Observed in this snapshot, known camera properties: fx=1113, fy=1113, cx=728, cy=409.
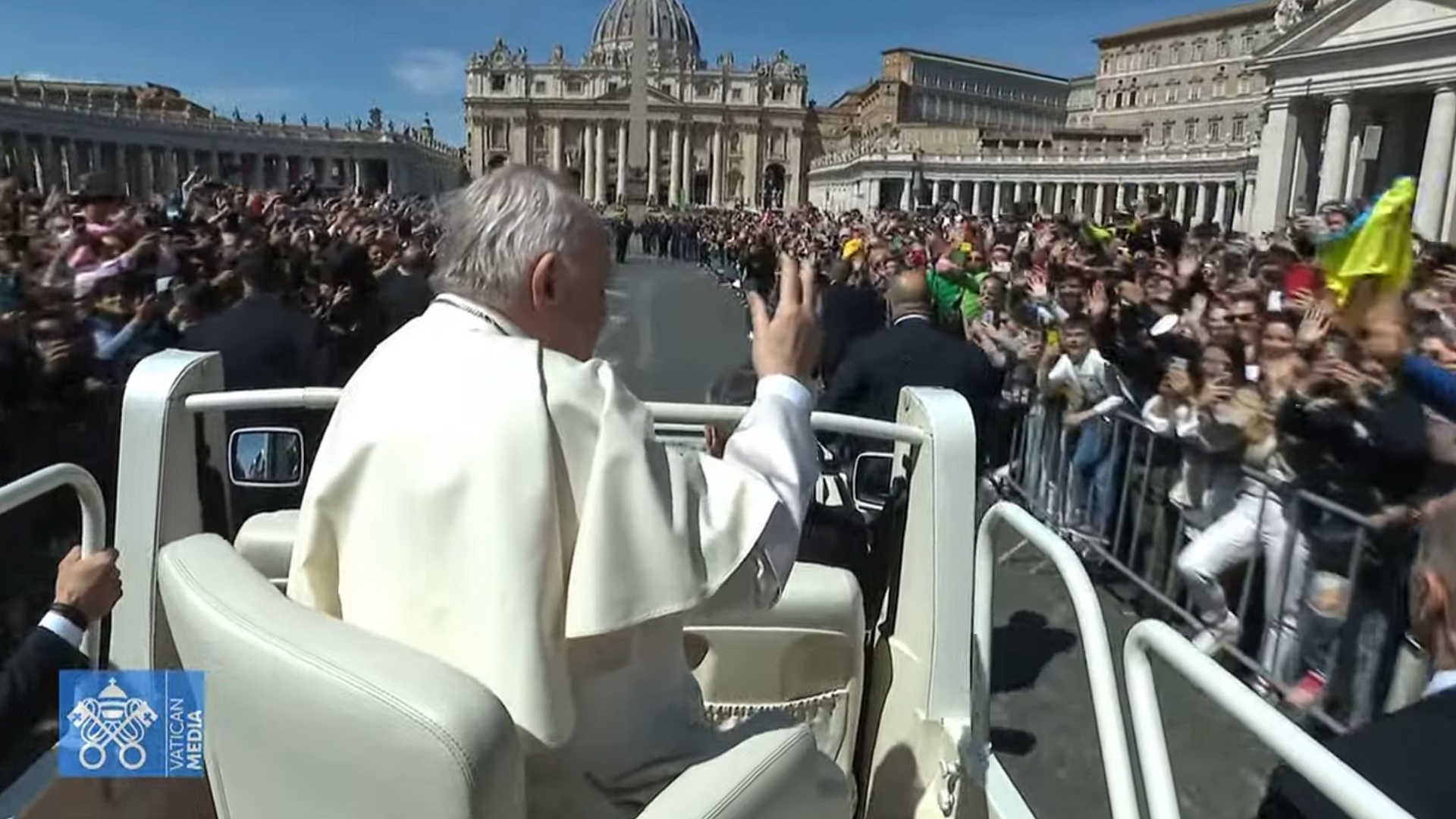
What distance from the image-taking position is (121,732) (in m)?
2.58

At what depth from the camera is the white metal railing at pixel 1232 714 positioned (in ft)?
4.98

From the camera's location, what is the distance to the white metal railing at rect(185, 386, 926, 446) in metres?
2.94

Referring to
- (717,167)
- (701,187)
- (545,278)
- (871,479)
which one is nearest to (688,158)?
(717,167)

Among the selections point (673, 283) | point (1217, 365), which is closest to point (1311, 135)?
point (673, 283)

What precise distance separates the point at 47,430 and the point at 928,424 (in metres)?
5.45

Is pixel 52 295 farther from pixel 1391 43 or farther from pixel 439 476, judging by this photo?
pixel 1391 43

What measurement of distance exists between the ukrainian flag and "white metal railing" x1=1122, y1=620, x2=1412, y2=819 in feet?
15.0

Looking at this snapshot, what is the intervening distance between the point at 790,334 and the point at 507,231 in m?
0.57

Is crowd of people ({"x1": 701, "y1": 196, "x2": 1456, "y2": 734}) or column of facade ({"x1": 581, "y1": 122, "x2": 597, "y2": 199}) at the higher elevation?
column of facade ({"x1": 581, "y1": 122, "x2": 597, "y2": 199})

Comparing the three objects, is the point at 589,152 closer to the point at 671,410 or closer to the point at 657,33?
the point at 657,33

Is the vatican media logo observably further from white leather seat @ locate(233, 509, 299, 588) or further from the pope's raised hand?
the pope's raised hand

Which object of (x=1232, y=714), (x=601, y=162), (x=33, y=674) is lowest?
(x=33, y=674)

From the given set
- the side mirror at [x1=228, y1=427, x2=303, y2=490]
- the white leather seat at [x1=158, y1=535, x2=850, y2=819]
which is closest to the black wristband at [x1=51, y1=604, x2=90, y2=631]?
the white leather seat at [x1=158, y1=535, x2=850, y2=819]

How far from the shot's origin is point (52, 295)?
6531 mm
